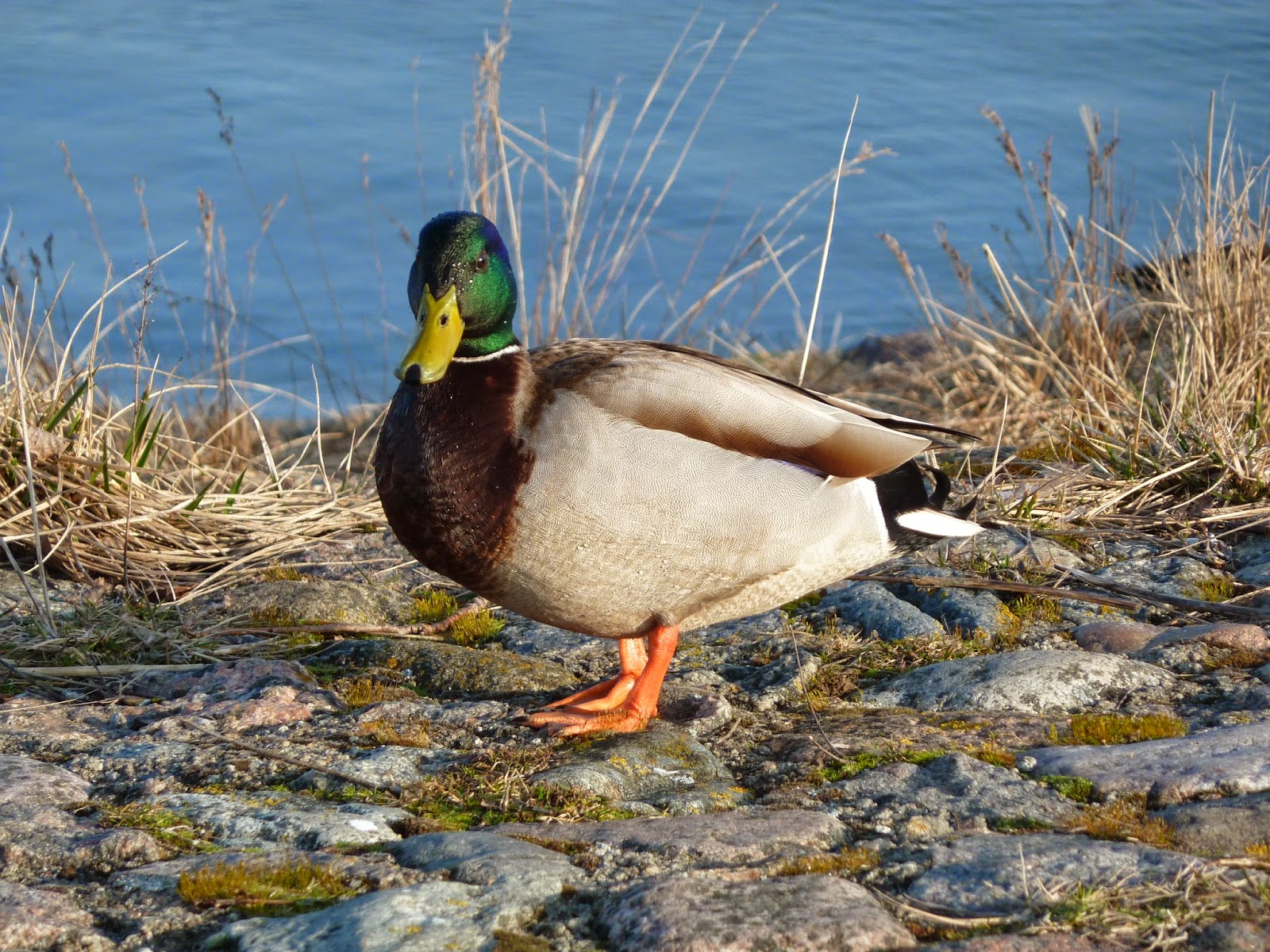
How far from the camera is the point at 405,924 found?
206 cm

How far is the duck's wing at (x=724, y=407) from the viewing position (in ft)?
10.2

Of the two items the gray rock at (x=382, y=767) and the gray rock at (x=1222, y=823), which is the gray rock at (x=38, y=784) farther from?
the gray rock at (x=1222, y=823)

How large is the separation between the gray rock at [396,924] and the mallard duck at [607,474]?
97cm

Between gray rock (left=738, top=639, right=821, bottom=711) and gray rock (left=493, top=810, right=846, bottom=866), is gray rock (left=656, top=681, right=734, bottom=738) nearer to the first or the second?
gray rock (left=738, top=639, right=821, bottom=711)

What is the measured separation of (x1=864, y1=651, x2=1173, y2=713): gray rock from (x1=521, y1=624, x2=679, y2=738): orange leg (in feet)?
1.71

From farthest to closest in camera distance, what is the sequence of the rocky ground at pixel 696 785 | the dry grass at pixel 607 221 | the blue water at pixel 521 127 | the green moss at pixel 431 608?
the blue water at pixel 521 127
the dry grass at pixel 607 221
the green moss at pixel 431 608
the rocky ground at pixel 696 785

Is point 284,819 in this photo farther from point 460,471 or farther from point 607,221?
point 607,221

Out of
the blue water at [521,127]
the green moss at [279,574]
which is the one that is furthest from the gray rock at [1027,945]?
the blue water at [521,127]

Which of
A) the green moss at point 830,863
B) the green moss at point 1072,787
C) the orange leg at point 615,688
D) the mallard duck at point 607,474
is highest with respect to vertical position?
the mallard duck at point 607,474

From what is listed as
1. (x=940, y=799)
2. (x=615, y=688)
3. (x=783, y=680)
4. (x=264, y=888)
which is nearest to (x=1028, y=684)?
(x=783, y=680)

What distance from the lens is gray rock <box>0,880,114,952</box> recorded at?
2.04 m

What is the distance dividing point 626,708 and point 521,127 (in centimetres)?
874

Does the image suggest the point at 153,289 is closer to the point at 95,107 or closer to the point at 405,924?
the point at 405,924

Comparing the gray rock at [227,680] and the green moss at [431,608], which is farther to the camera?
the green moss at [431,608]
